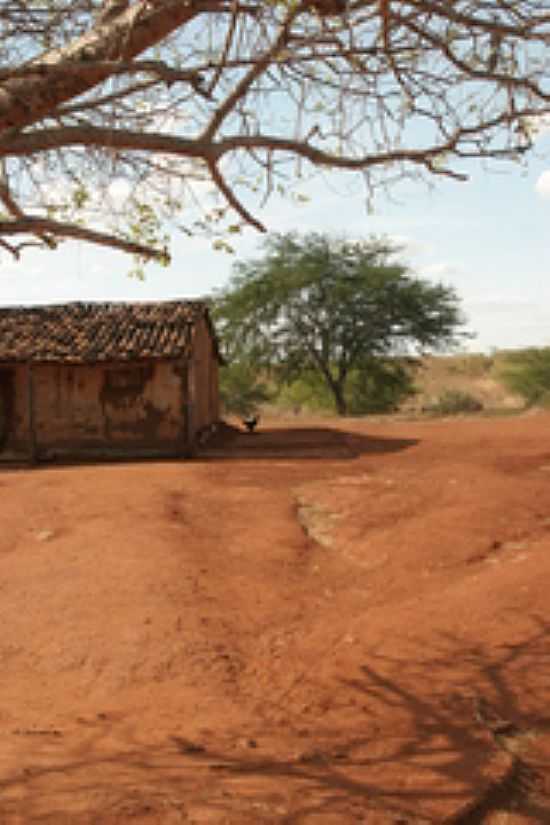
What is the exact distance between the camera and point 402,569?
29.2 feet

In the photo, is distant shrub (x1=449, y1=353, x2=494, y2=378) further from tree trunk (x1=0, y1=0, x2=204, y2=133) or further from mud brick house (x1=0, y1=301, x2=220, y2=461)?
tree trunk (x1=0, y1=0, x2=204, y2=133)

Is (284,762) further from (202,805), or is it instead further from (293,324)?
(293,324)

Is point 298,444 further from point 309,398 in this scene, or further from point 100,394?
point 309,398

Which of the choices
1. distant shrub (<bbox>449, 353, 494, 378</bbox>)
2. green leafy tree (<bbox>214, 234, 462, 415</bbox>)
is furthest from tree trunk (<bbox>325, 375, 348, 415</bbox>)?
distant shrub (<bbox>449, 353, 494, 378</bbox>)

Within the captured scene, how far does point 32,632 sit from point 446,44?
609 centimetres

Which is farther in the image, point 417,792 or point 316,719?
point 316,719

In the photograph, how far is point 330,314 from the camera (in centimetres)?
3180

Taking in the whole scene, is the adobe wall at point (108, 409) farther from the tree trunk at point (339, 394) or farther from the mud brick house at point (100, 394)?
the tree trunk at point (339, 394)

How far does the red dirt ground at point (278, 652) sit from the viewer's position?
Answer: 439 cm

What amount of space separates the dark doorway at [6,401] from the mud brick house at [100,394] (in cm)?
2

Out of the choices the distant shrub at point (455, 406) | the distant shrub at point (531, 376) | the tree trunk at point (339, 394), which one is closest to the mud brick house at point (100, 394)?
the tree trunk at point (339, 394)

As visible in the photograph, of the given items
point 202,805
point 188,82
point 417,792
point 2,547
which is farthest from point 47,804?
point 2,547

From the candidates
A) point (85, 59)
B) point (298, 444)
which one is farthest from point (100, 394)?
point (85, 59)

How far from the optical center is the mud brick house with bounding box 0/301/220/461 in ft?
60.9
